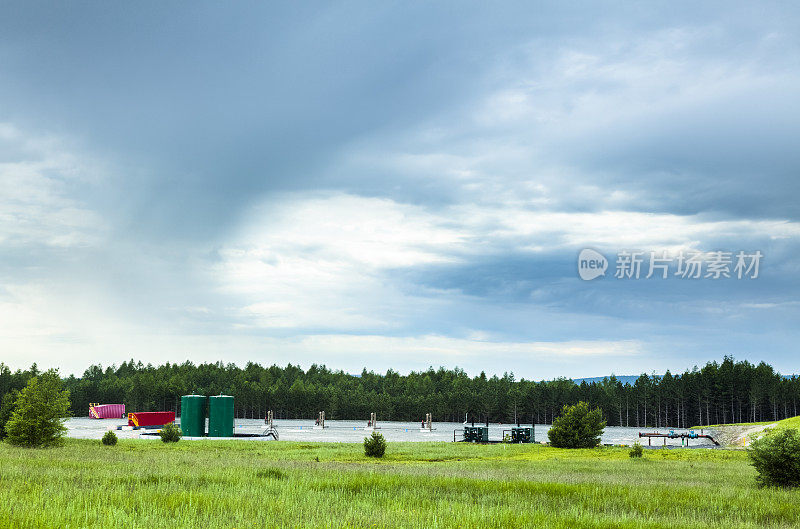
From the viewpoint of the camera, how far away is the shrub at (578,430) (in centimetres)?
4984

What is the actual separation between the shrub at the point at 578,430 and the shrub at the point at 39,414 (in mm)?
35070

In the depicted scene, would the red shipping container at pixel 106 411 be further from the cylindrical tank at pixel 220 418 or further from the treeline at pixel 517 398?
the cylindrical tank at pixel 220 418

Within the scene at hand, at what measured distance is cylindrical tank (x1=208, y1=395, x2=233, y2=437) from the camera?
2420 inches

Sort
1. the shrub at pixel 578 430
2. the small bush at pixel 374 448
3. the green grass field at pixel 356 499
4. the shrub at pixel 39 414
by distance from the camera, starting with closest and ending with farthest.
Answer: the green grass field at pixel 356 499
the shrub at pixel 39 414
the small bush at pixel 374 448
the shrub at pixel 578 430

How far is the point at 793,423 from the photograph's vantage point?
62.9m

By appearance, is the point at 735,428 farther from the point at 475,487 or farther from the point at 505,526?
the point at 505,526

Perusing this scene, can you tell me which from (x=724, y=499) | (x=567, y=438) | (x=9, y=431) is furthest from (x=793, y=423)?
(x=9, y=431)

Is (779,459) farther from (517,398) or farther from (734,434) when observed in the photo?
(517,398)

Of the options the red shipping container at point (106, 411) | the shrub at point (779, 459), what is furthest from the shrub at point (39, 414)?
the red shipping container at point (106, 411)

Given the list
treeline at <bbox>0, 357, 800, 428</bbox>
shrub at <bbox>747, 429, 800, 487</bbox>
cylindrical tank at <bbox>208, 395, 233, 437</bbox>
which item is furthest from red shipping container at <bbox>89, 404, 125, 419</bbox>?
shrub at <bbox>747, 429, 800, 487</bbox>

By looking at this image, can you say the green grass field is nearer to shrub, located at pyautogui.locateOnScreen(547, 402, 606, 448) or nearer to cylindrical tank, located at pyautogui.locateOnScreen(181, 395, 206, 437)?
shrub, located at pyautogui.locateOnScreen(547, 402, 606, 448)

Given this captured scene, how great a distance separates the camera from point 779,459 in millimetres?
22375

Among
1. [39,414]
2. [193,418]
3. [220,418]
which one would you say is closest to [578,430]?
[220,418]

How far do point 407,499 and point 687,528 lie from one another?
653 centimetres
